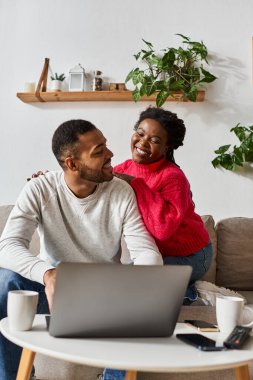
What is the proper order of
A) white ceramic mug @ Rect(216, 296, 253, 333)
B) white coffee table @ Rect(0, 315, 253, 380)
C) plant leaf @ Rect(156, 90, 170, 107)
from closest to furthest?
white coffee table @ Rect(0, 315, 253, 380)
white ceramic mug @ Rect(216, 296, 253, 333)
plant leaf @ Rect(156, 90, 170, 107)

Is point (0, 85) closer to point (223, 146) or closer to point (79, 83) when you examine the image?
point (79, 83)

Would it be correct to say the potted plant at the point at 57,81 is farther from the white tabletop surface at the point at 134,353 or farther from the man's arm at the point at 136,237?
the white tabletop surface at the point at 134,353

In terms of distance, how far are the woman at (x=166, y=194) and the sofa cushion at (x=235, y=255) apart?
0.44m

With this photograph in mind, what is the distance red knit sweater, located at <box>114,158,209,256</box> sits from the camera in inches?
68.8

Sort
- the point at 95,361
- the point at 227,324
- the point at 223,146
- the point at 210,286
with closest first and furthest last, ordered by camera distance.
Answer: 1. the point at 95,361
2. the point at 227,324
3. the point at 210,286
4. the point at 223,146

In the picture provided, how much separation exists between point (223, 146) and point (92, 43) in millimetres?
1031

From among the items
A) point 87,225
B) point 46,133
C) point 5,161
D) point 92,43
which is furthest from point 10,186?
point 87,225

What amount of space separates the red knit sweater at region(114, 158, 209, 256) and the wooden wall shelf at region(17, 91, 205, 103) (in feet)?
3.27

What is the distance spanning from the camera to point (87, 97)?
119 inches

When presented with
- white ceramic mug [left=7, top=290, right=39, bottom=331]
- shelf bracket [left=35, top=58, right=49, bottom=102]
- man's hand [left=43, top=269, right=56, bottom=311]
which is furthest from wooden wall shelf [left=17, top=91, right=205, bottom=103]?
white ceramic mug [left=7, top=290, right=39, bottom=331]

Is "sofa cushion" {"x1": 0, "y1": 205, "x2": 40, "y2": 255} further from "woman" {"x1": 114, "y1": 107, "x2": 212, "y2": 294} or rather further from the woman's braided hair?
the woman's braided hair

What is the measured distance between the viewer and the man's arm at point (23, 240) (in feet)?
4.85

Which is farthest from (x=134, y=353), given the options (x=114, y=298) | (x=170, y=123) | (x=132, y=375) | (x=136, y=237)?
(x=170, y=123)

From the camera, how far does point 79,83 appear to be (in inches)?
120
